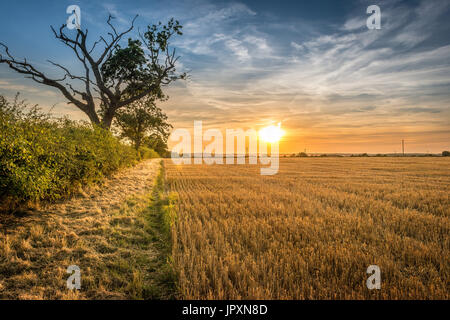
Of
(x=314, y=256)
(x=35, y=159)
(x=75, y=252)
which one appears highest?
(x=35, y=159)

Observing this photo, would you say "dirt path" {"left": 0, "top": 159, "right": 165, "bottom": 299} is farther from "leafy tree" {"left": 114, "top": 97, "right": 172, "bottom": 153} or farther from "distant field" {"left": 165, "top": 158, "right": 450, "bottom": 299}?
"leafy tree" {"left": 114, "top": 97, "right": 172, "bottom": 153}

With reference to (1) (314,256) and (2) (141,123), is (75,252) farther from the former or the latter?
(2) (141,123)

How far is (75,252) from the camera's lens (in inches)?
161

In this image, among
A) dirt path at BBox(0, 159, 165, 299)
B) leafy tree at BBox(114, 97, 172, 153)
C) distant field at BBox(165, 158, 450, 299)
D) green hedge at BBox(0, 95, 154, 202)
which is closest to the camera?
distant field at BBox(165, 158, 450, 299)

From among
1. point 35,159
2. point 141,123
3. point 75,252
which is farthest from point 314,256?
point 141,123

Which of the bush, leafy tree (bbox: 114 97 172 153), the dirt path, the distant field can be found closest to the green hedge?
Result: the bush

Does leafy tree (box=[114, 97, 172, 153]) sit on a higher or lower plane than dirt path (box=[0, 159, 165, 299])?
higher

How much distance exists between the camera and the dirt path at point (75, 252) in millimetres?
3006

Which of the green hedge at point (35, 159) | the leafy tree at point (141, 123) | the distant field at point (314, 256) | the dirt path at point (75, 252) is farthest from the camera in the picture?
the leafy tree at point (141, 123)

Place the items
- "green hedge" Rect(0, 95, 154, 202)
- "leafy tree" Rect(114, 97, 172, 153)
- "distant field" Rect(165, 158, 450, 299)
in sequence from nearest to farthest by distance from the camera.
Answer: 1. "distant field" Rect(165, 158, 450, 299)
2. "green hedge" Rect(0, 95, 154, 202)
3. "leafy tree" Rect(114, 97, 172, 153)

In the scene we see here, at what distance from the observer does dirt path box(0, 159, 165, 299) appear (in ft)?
9.86

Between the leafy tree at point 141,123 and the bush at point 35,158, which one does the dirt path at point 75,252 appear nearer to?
the bush at point 35,158

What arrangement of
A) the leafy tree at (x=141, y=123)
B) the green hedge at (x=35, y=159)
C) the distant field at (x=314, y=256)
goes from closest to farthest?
the distant field at (x=314, y=256) < the green hedge at (x=35, y=159) < the leafy tree at (x=141, y=123)

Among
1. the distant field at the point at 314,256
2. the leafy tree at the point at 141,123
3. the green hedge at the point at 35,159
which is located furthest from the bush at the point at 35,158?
the leafy tree at the point at 141,123
